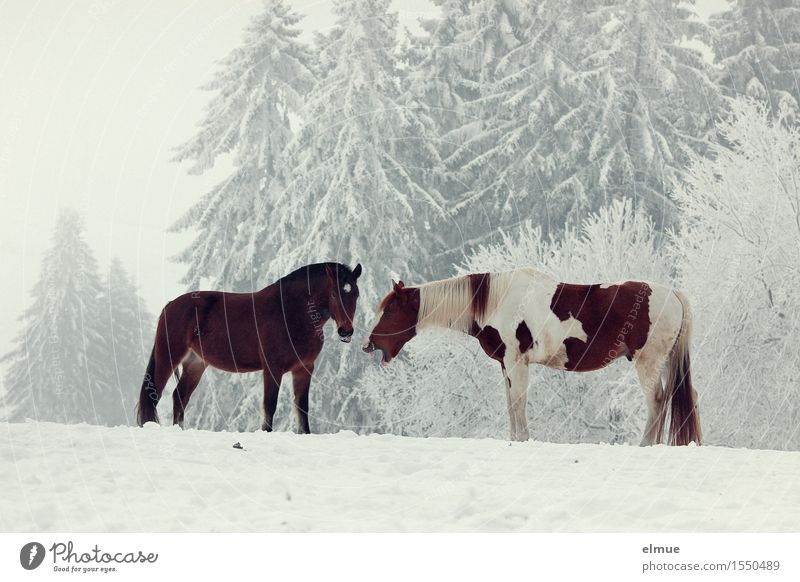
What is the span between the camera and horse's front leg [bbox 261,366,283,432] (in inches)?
339

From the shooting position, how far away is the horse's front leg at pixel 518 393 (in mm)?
8109

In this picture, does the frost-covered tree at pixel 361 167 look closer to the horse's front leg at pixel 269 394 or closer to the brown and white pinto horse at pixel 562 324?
the horse's front leg at pixel 269 394

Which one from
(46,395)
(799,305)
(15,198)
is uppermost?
(15,198)

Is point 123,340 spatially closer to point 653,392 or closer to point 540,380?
point 540,380

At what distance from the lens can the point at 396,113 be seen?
18.3 meters

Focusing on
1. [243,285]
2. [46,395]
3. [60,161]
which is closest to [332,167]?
[243,285]

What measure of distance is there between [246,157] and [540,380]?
821 cm

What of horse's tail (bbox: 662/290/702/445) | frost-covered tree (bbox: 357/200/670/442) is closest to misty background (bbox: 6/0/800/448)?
frost-covered tree (bbox: 357/200/670/442)

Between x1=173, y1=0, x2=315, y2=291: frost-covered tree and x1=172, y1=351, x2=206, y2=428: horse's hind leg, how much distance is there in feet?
30.0

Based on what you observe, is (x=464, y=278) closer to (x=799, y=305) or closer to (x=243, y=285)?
(x=799, y=305)

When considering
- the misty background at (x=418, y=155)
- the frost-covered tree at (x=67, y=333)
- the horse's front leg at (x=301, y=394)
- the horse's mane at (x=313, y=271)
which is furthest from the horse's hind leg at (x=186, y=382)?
the frost-covered tree at (x=67, y=333)

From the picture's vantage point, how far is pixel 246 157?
1936 centimetres

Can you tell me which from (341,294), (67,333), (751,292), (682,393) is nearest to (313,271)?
(341,294)

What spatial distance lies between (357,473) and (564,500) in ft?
4.71
